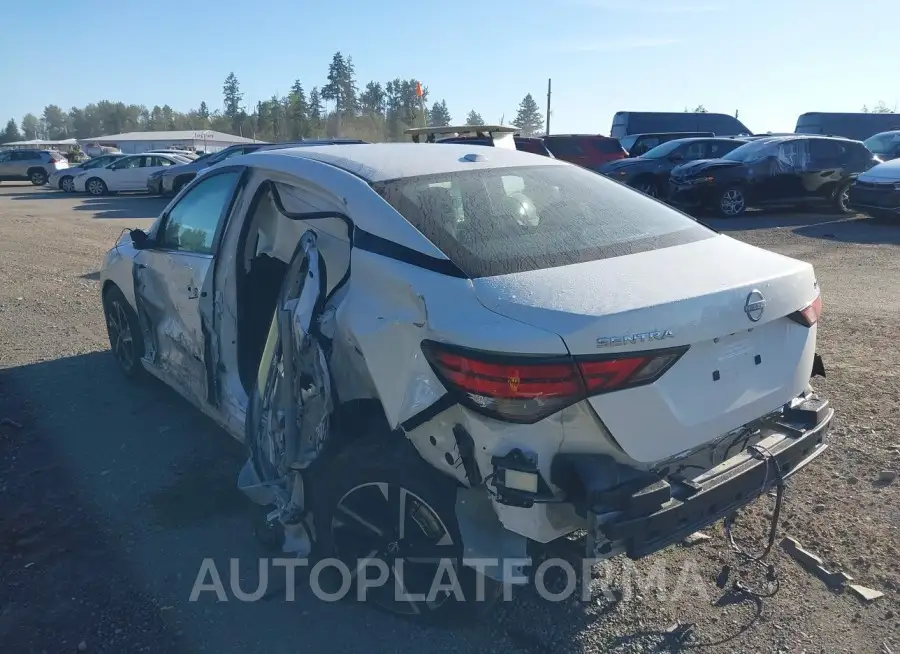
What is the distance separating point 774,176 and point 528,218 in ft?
45.1

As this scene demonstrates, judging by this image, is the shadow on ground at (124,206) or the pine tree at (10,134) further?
the pine tree at (10,134)

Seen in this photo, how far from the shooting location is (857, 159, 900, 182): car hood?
13.5m

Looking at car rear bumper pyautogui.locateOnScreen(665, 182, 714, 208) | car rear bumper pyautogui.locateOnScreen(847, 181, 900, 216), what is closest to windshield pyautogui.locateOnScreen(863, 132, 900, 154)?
car rear bumper pyautogui.locateOnScreen(847, 181, 900, 216)

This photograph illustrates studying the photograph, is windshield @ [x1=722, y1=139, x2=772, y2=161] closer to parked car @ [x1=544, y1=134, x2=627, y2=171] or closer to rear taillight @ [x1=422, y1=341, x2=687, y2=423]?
parked car @ [x1=544, y1=134, x2=627, y2=171]

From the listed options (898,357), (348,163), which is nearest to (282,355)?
(348,163)

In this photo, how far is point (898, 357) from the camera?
5.77 m

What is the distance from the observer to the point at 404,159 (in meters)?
3.62

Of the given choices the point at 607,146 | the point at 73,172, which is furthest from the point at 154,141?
the point at 607,146

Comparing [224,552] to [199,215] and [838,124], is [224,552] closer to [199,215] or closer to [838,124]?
[199,215]

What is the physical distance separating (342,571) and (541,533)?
3.39 feet

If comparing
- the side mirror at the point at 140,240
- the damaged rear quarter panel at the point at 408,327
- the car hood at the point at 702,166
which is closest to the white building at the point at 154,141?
the car hood at the point at 702,166

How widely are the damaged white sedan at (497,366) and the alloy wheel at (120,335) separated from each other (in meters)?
1.88

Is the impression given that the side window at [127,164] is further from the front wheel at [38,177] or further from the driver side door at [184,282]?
the driver side door at [184,282]

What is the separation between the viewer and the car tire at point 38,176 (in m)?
32.2
